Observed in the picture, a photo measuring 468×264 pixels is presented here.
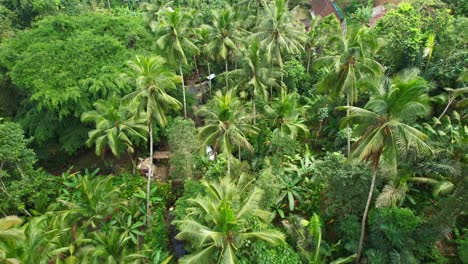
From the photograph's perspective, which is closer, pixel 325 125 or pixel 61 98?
pixel 61 98

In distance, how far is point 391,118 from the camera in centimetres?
1343

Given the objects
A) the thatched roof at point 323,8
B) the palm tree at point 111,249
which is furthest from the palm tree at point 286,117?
the thatched roof at point 323,8

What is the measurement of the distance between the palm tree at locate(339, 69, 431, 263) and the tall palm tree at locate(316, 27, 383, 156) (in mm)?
3884

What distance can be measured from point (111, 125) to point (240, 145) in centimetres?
884

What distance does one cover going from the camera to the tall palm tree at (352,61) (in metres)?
18.0

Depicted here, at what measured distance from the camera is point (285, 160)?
24.2 metres

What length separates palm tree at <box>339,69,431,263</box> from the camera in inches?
500

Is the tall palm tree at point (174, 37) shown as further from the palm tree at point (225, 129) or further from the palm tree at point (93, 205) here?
the palm tree at point (93, 205)

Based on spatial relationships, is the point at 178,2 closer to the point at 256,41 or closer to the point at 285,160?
the point at 256,41

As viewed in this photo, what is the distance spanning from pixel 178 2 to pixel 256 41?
23914 millimetres

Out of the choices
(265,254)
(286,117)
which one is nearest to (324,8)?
(286,117)

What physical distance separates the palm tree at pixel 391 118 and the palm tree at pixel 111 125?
1351 centimetres

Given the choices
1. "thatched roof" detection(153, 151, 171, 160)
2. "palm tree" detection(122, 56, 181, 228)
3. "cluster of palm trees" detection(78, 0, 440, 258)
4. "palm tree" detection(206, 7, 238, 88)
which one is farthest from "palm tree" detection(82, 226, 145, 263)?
"palm tree" detection(206, 7, 238, 88)

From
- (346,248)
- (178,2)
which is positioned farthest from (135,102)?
(178,2)
